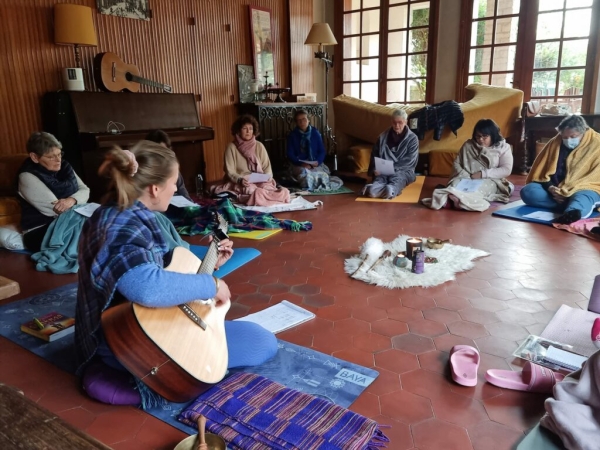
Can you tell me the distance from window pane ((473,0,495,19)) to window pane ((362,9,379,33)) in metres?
1.57

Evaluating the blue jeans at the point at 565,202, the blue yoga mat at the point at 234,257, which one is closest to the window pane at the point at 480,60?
the blue jeans at the point at 565,202

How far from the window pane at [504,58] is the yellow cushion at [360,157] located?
216 centimetres

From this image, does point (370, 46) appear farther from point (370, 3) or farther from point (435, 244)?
point (435, 244)

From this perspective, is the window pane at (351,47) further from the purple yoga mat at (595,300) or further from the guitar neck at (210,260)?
the guitar neck at (210,260)

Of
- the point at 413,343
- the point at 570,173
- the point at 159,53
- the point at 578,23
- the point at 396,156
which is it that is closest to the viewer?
the point at 413,343

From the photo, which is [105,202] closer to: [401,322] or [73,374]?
[73,374]

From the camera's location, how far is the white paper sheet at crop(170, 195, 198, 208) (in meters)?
4.11

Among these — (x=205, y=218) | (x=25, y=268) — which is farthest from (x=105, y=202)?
(x=205, y=218)

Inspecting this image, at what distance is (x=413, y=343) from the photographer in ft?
7.07

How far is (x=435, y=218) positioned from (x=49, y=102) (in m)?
3.78

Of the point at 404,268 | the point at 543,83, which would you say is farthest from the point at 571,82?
the point at 404,268

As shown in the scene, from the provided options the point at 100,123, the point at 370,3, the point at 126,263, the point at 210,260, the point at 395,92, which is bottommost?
the point at 210,260

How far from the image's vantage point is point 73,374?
1.98 m

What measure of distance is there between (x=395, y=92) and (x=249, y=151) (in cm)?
344
